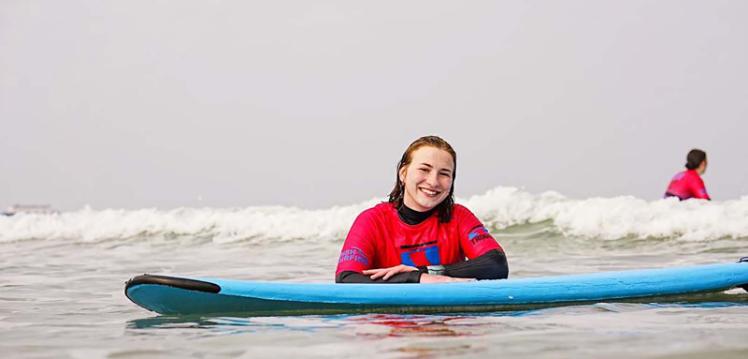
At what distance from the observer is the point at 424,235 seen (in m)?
4.18

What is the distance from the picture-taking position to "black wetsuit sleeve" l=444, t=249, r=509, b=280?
4059 mm

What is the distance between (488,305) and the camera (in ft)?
12.7

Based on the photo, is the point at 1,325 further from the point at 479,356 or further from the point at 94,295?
the point at 479,356

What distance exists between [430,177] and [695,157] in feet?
22.4

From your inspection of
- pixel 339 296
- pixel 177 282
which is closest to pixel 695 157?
pixel 339 296

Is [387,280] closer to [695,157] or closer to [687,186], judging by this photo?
[695,157]

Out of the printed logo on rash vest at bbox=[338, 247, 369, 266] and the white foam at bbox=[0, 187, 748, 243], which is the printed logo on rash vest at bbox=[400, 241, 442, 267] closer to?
the printed logo on rash vest at bbox=[338, 247, 369, 266]

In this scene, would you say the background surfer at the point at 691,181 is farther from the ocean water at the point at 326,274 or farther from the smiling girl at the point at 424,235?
the smiling girl at the point at 424,235

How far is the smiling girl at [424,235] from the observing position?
4082 mm

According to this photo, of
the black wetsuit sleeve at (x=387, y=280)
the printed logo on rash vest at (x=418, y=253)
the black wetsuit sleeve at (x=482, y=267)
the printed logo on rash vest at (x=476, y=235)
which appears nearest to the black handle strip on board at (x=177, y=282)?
the black wetsuit sleeve at (x=387, y=280)

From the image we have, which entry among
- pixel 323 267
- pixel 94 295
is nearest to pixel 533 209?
pixel 323 267

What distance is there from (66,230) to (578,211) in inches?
324

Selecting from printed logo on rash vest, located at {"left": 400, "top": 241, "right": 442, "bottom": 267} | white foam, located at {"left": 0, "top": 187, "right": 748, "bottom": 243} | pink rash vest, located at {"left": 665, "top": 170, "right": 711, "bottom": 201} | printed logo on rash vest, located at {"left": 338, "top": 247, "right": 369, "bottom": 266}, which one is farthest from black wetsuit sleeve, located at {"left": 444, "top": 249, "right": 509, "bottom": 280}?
pink rash vest, located at {"left": 665, "top": 170, "right": 711, "bottom": 201}

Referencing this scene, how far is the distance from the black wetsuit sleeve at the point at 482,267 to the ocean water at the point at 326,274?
0.90 ft
